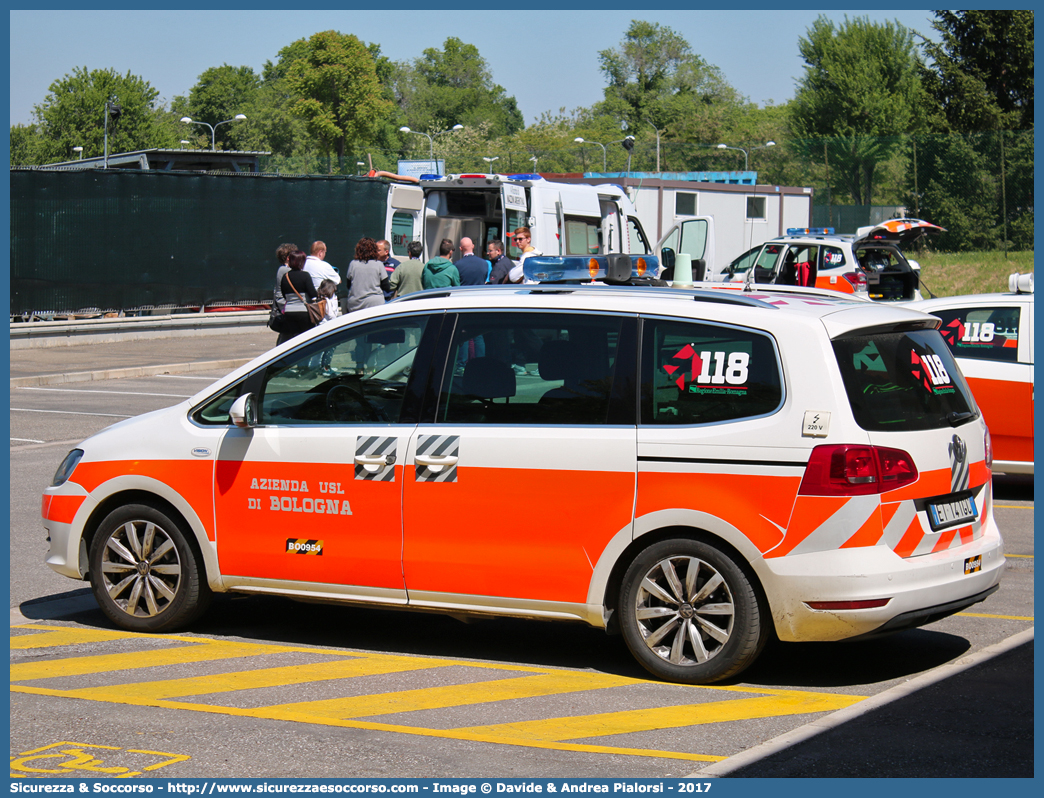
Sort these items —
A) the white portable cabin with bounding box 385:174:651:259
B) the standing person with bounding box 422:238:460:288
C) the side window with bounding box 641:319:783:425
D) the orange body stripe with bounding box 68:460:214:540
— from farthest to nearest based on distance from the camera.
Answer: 1. the white portable cabin with bounding box 385:174:651:259
2. the standing person with bounding box 422:238:460:288
3. the orange body stripe with bounding box 68:460:214:540
4. the side window with bounding box 641:319:783:425

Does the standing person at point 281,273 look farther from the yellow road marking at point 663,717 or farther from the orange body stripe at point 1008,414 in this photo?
the yellow road marking at point 663,717

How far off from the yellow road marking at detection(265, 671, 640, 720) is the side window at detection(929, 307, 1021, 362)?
589cm

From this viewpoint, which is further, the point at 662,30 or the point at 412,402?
the point at 662,30

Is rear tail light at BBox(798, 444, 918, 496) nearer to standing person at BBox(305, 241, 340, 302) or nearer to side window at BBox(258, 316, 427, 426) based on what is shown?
side window at BBox(258, 316, 427, 426)


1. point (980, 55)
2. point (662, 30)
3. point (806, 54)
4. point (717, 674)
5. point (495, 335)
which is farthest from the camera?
point (662, 30)

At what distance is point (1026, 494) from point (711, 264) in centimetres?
1625

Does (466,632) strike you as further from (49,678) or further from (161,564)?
(49,678)

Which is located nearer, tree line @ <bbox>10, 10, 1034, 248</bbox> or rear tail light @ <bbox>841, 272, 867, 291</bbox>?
rear tail light @ <bbox>841, 272, 867, 291</bbox>

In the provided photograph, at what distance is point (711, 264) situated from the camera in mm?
26500

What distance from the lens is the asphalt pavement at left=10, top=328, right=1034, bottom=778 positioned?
4375 millimetres

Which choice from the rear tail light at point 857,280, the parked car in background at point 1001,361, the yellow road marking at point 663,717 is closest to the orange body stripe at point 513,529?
the yellow road marking at point 663,717

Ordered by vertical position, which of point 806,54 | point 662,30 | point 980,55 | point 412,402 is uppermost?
point 662,30

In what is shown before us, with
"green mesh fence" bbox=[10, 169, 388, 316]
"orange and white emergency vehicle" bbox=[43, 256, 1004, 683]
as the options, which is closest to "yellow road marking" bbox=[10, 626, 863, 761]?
"orange and white emergency vehicle" bbox=[43, 256, 1004, 683]
